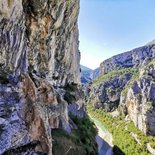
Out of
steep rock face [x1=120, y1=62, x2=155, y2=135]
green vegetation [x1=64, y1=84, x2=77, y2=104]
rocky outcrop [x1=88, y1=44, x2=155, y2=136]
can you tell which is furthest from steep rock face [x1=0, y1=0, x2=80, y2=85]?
rocky outcrop [x1=88, y1=44, x2=155, y2=136]

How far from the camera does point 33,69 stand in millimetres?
31109

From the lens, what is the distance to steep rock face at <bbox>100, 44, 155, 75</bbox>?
6343 inches

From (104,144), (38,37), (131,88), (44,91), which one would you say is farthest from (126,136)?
(44,91)

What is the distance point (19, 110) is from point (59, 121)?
1230 centimetres

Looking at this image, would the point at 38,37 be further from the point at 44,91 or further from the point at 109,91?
the point at 109,91

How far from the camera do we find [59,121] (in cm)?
2558

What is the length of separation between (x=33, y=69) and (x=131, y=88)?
2924 inches

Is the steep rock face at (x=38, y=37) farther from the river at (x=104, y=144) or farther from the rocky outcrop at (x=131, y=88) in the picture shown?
the rocky outcrop at (x=131, y=88)

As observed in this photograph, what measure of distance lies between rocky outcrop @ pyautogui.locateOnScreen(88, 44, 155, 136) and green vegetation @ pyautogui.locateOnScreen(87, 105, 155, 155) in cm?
272

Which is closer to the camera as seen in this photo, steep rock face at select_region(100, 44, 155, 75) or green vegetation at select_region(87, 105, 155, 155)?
green vegetation at select_region(87, 105, 155, 155)

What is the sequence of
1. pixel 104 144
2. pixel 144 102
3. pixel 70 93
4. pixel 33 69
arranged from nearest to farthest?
pixel 33 69 < pixel 70 93 < pixel 104 144 < pixel 144 102

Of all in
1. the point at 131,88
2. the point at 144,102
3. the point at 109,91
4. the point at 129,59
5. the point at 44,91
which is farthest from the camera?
the point at 129,59

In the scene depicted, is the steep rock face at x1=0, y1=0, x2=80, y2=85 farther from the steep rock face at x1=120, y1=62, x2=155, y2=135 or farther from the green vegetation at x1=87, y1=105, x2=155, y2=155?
the steep rock face at x1=120, y1=62, x2=155, y2=135

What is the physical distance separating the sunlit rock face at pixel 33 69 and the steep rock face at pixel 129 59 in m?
121
